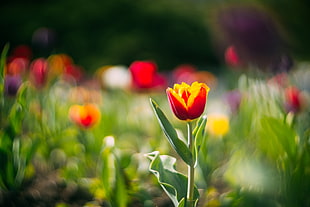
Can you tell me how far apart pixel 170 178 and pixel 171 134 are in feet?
0.55

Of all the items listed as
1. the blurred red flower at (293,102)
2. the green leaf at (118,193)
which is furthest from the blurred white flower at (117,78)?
the green leaf at (118,193)

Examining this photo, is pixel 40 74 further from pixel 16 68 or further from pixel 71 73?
pixel 71 73

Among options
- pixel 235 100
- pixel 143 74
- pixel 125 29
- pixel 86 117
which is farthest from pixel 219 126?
pixel 125 29

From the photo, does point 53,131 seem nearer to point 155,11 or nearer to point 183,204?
point 183,204

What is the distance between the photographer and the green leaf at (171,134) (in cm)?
87

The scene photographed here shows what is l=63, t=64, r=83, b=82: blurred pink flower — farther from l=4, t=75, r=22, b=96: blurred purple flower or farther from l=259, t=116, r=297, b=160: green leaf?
l=259, t=116, r=297, b=160: green leaf

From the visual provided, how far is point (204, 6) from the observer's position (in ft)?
30.0

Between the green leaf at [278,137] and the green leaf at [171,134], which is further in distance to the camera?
the green leaf at [278,137]

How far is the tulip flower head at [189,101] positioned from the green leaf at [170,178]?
0.13m

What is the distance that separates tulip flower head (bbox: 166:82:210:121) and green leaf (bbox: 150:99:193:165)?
5 centimetres

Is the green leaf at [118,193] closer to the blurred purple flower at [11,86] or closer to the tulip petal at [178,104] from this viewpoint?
the tulip petal at [178,104]

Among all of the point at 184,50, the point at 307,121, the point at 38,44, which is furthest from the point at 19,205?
the point at 184,50

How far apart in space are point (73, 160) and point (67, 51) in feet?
18.4

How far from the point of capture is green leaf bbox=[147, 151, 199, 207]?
939mm
